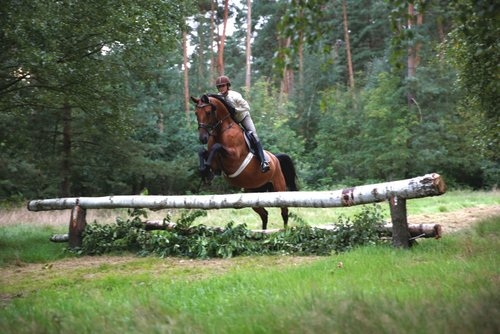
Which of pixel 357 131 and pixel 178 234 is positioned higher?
pixel 357 131

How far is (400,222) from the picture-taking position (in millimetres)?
6996

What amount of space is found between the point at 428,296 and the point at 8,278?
635 cm

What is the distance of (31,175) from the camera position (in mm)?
18734

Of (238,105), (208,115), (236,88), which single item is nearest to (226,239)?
(208,115)

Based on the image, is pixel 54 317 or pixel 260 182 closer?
pixel 54 317

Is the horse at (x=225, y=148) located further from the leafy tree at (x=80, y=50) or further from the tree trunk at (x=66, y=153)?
the tree trunk at (x=66, y=153)

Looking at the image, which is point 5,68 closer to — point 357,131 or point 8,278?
point 8,278

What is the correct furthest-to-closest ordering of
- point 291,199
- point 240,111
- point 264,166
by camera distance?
point 240,111
point 264,166
point 291,199

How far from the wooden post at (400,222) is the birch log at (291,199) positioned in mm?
144

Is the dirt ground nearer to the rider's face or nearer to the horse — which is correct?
the horse

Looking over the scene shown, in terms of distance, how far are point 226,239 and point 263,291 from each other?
3988 millimetres

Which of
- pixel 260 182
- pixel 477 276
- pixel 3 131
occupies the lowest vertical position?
pixel 477 276

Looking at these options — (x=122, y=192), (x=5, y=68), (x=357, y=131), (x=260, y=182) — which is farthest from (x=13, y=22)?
(x=357, y=131)

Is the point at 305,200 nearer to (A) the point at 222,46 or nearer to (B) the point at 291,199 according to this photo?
(B) the point at 291,199
